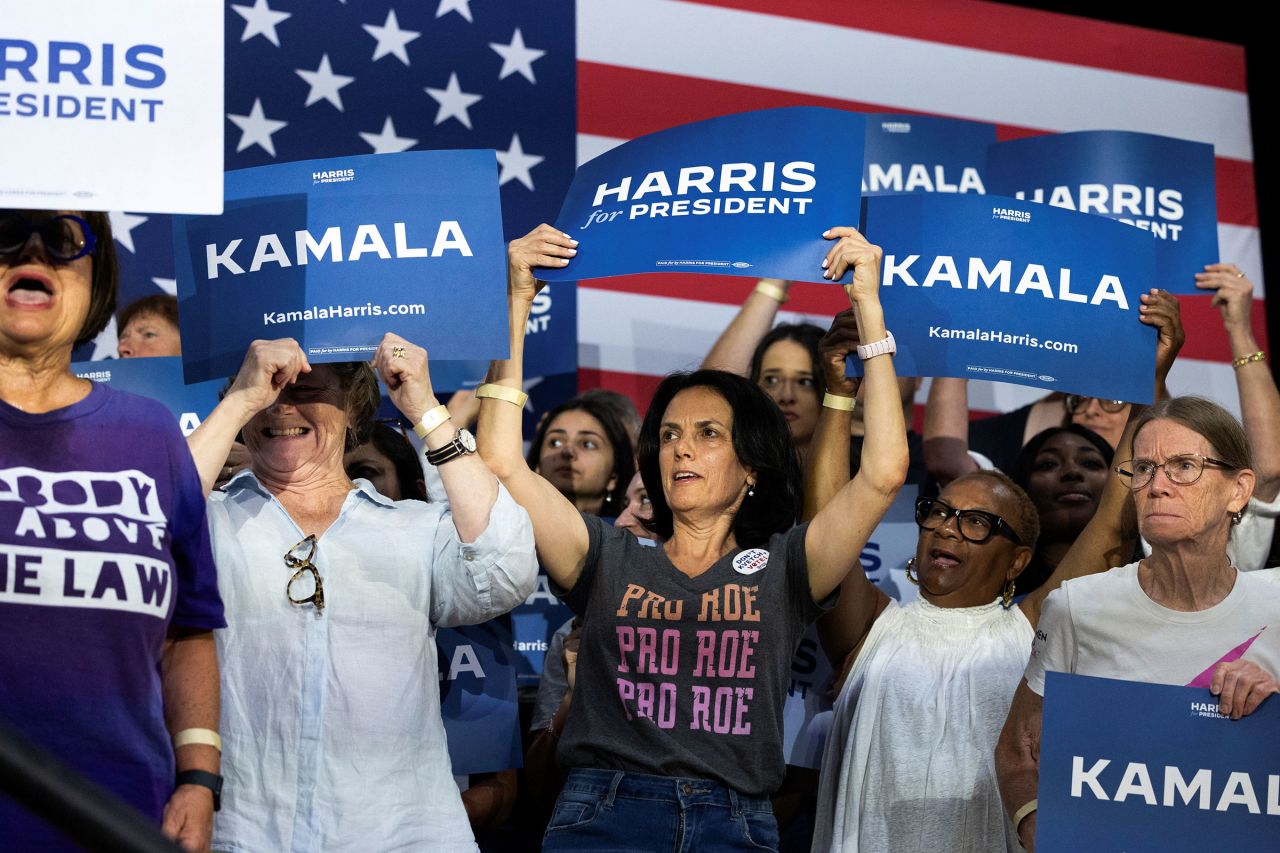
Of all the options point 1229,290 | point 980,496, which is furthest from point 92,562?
point 1229,290

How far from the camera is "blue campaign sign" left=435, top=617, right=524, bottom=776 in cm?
299

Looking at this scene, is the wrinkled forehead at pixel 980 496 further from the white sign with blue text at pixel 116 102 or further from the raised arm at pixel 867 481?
the white sign with blue text at pixel 116 102

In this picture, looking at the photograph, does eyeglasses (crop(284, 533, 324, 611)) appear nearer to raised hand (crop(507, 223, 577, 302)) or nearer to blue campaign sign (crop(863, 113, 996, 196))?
raised hand (crop(507, 223, 577, 302))

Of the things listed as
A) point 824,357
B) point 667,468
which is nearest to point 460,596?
point 667,468

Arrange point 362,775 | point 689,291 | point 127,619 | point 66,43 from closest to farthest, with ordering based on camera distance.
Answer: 1. point 127,619
2. point 66,43
3. point 362,775
4. point 689,291

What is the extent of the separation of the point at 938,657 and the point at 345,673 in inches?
48.2

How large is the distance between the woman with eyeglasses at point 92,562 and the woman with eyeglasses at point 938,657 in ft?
4.43

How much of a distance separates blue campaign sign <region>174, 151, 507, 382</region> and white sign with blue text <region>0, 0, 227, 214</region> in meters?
0.62

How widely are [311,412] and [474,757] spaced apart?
0.78 m

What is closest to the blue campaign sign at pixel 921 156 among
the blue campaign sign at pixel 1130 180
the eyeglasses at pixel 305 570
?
the blue campaign sign at pixel 1130 180

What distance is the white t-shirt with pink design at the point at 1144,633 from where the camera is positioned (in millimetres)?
2607

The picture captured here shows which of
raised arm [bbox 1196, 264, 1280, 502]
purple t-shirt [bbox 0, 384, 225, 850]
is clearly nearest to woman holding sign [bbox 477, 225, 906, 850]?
purple t-shirt [bbox 0, 384, 225, 850]

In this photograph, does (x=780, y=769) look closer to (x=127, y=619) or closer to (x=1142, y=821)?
(x=1142, y=821)

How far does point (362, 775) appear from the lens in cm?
238
